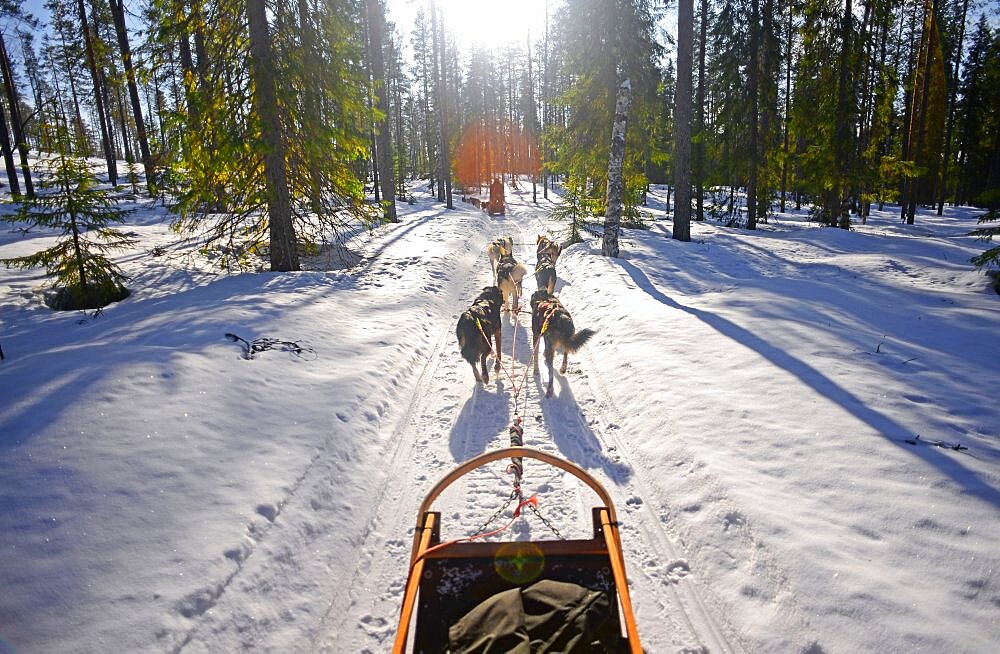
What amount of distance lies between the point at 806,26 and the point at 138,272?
2510 cm

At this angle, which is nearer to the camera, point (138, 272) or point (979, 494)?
point (979, 494)

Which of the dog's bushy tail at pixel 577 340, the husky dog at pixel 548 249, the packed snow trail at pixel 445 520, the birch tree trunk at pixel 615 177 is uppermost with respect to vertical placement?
the birch tree trunk at pixel 615 177

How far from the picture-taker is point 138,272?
37.5 ft

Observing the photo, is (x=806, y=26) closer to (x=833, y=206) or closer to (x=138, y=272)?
(x=833, y=206)

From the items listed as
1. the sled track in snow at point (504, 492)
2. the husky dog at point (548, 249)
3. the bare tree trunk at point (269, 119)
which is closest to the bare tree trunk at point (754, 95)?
the husky dog at point (548, 249)

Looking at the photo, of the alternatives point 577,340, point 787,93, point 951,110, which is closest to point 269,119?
Answer: point 577,340

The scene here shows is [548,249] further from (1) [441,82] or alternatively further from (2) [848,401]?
(1) [441,82]

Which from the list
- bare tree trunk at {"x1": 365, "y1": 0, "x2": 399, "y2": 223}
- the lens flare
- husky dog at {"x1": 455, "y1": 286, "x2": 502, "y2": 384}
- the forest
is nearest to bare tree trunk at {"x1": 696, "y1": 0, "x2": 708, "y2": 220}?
the forest

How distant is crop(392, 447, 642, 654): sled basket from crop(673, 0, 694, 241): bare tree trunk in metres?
15.6

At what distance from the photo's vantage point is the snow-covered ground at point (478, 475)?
2.82 metres

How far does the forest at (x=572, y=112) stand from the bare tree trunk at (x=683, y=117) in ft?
0.21

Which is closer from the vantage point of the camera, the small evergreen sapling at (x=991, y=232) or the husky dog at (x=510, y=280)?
the small evergreen sapling at (x=991, y=232)

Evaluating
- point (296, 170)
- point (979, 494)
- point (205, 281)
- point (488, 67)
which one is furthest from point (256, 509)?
point (488, 67)

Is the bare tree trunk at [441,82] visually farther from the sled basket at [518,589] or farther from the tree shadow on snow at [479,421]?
the sled basket at [518,589]
